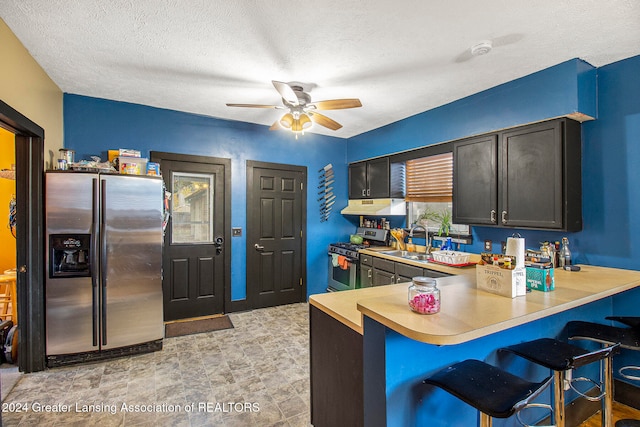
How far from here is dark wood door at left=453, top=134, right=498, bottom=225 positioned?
299 cm

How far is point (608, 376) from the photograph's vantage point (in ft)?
5.80

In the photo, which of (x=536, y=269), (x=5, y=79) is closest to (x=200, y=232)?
(x=5, y=79)

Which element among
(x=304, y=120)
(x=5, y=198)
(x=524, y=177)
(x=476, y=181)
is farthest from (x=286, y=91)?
(x=5, y=198)

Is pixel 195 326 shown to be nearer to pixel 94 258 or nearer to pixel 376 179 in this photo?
pixel 94 258

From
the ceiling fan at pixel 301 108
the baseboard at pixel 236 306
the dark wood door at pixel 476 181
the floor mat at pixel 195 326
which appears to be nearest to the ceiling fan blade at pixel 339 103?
the ceiling fan at pixel 301 108

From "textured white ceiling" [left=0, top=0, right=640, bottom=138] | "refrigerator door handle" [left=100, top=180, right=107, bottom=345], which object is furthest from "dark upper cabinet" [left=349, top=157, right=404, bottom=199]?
"refrigerator door handle" [left=100, top=180, right=107, bottom=345]

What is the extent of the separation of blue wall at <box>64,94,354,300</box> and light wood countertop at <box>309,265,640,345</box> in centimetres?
278

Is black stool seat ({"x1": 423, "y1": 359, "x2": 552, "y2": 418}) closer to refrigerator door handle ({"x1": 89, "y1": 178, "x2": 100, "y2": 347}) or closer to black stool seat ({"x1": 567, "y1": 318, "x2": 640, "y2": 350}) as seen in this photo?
black stool seat ({"x1": 567, "y1": 318, "x2": 640, "y2": 350})

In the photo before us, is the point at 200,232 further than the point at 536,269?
Yes

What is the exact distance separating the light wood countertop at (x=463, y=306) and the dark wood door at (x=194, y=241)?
8.52 feet

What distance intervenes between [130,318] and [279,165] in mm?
2624

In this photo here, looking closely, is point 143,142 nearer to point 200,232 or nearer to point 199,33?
point 200,232

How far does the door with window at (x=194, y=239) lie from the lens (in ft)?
12.6

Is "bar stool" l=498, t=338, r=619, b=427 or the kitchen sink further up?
the kitchen sink
